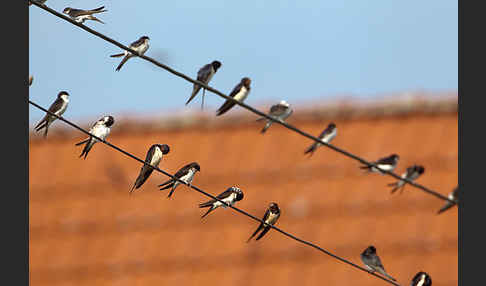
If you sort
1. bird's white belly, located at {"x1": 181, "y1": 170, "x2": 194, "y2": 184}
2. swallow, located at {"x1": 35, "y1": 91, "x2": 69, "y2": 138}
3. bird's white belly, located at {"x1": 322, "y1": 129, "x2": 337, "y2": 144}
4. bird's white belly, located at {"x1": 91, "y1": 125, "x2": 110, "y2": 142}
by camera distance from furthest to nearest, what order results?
bird's white belly, located at {"x1": 322, "y1": 129, "x2": 337, "y2": 144} → bird's white belly, located at {"x1": 181, "y1": 170, "x2": 194, "y2": 184} → bird's white belly, located at {"x1": 91, "y1": 125, "x2": 110, "y2": 142} → swallow, located at {"x1": 35, "y1": 91, "x2": 69, "y2": 138}

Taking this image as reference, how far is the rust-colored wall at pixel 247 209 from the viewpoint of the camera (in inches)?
585

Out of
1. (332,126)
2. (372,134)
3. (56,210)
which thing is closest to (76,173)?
(56,210)

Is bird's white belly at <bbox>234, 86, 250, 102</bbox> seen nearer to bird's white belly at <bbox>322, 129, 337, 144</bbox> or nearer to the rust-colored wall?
bird's white belly at <bbox>322, 129, 337, 144</bbox>

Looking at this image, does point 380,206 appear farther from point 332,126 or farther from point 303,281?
point 332,126

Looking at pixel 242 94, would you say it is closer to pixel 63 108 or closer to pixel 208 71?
pixel 208 71

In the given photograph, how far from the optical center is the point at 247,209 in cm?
1539

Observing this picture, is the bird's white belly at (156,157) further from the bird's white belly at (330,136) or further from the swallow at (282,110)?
the bird's white belly at (330,136)

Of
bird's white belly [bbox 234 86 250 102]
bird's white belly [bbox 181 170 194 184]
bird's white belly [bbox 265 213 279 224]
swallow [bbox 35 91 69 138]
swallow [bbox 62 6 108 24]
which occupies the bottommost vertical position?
swallow [bbox 35 91 69 138]

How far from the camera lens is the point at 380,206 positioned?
610 inches

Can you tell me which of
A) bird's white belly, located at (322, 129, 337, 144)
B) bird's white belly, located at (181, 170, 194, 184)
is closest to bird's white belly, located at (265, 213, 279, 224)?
bird's white belly, located at (181, 170, 194, 184)

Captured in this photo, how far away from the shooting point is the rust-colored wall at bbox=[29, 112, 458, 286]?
14852 mm

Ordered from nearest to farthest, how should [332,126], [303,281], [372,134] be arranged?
[332,126]
[303,281]
[372,134]
